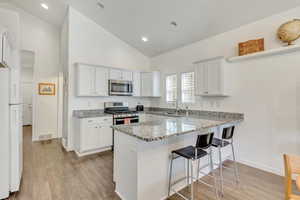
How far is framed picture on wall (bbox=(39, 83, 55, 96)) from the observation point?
5.25 meters

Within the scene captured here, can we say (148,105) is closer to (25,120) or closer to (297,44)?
(297,44)

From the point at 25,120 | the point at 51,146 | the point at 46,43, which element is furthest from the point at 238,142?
the point at 25,120

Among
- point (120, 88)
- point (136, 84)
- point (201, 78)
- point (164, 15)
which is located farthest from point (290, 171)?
point (136, 84)

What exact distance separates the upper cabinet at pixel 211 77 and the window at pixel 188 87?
21.7 inches

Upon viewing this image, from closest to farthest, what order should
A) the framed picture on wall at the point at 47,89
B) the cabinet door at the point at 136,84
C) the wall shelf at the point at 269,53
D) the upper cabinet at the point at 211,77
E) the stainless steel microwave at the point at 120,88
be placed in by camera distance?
the wall shelf at the point at 269,53 < the upper cabinet at the point at 211,77 < the stainless steel microwave at the point at 120,88 < the cabinet door at the point at 136,84 < the framed picture on wall at the point at 47,89

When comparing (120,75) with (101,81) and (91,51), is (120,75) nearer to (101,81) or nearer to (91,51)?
(101,81)

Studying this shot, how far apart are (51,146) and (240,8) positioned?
5892mm

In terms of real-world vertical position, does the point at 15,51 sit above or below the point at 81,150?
above

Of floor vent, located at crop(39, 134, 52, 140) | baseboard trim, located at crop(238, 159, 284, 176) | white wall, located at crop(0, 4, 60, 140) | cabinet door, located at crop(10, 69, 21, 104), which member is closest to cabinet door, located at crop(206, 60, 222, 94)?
baseboard trim, located at crop(238, 159, 284, 176)

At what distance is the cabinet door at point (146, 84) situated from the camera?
515cm

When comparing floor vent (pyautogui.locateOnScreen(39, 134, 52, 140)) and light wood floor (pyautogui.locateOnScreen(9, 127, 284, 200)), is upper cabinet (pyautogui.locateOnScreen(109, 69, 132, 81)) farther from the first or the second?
floor vent (pyautogui.locateOnScreen(39, 134, 52, 140))

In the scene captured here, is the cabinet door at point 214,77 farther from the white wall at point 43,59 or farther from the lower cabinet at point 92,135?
the white wall at point 43,59

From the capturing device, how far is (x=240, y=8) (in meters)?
2.91

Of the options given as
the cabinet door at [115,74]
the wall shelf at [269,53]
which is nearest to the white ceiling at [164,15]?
the wall shelf at [269,53]
